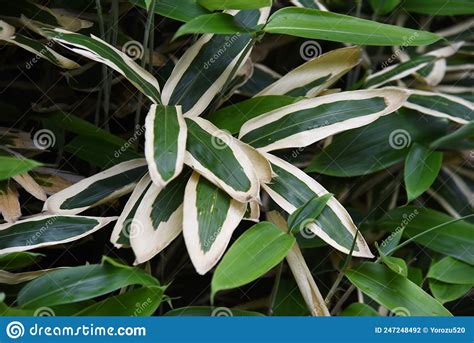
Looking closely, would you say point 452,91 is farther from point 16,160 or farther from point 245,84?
point 16,160

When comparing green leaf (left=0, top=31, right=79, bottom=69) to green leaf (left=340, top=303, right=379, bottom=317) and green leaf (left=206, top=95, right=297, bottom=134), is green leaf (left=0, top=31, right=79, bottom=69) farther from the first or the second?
green leaf (left=340, top=303, right=379, bottom=317)

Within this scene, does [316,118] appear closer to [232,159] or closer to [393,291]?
[232,159]

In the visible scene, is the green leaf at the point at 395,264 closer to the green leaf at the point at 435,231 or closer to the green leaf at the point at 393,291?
the green leaf at the point at 393,291

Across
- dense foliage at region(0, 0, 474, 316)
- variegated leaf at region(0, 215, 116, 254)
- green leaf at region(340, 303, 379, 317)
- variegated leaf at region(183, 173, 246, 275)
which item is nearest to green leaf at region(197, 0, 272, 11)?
dense foliage at region(0, 0, 474, 316)

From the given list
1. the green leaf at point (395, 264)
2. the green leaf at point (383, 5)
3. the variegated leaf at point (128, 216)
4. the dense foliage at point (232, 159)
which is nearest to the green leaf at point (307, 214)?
the dense foliage at point (232, 159)

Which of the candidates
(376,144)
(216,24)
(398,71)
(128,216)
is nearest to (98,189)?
(128,216)
